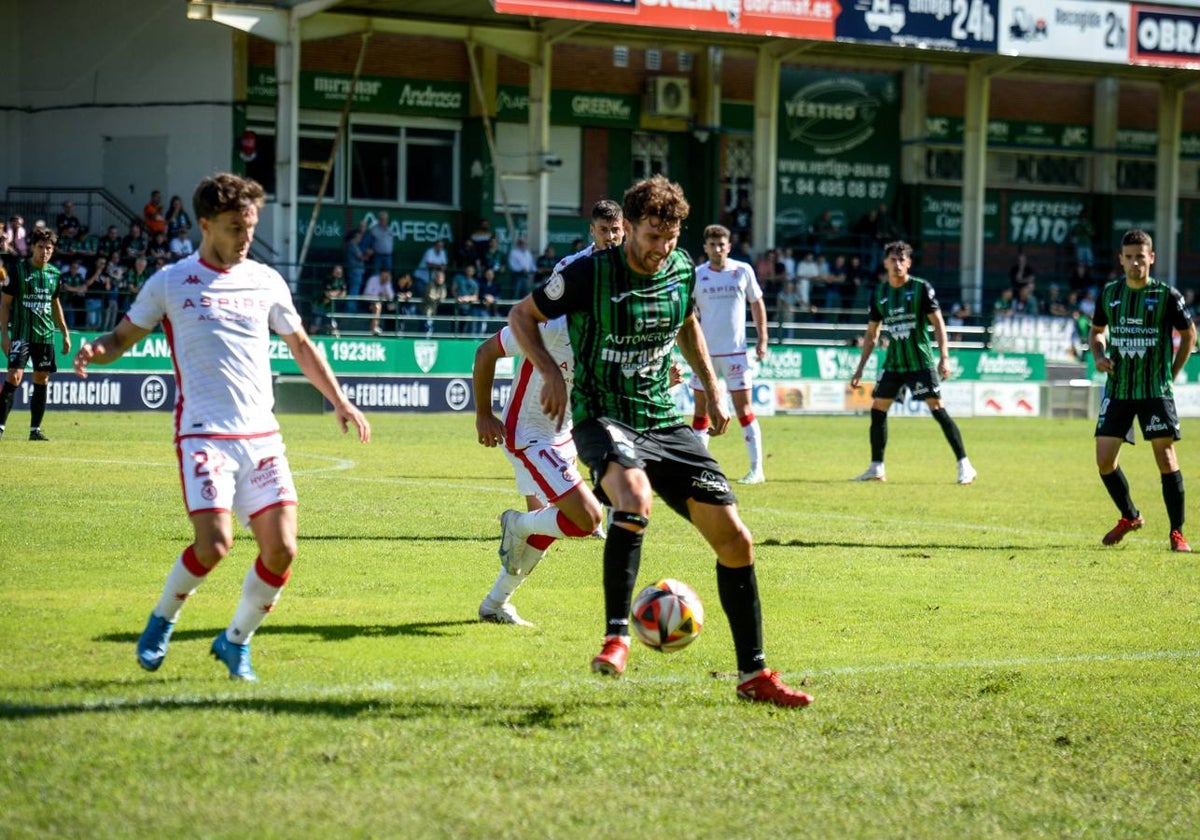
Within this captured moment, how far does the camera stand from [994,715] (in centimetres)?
675

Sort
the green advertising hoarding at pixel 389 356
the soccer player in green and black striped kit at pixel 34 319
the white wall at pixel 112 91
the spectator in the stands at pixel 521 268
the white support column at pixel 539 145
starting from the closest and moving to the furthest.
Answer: the soccer player in green and black striped kit at pixel 34 319 < the green advertising hoarding at pixel 389 356 < the spectator in the stands at pixel 521 268 < the white wall at pixel 112 91 < the white support column at pixel 539 145

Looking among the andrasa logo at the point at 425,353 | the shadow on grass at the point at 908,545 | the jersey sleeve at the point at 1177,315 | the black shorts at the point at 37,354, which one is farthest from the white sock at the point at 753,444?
the andrasa logo at the point at 425,353

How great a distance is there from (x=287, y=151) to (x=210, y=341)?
91.7 feet

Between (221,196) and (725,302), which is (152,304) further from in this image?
(725,302)

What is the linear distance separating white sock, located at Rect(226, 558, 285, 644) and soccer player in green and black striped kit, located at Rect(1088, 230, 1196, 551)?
7619mm

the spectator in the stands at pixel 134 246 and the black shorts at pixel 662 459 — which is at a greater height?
the spectator in the stands at pixel 134 246

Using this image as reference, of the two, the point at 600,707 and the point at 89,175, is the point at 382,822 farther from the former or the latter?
the point at 89,175

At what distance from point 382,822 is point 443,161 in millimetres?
36125

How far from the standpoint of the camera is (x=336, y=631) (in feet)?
26.0

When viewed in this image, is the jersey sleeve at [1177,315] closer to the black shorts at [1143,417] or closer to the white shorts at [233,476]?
the black shorts at [1143,417]

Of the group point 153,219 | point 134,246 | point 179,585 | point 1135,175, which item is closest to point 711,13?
point 153,219

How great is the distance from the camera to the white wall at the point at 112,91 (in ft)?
119

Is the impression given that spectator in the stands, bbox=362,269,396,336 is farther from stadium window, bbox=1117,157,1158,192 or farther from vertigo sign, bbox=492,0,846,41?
stadium window, bbox=1117,157,1158,192

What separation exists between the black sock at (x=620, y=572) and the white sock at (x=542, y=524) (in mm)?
1173
